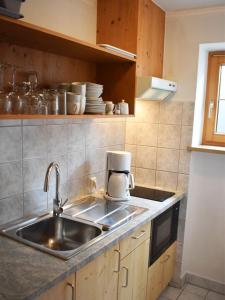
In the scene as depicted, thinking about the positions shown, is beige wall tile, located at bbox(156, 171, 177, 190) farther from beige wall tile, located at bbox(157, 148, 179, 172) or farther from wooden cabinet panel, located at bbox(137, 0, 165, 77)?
wooden cabinet panel, located at bbox(137, 0, 165, 77)

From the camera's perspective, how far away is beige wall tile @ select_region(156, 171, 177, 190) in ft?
8.48

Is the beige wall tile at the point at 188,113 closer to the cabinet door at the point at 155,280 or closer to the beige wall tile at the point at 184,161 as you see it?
the beige wall tile at the point at 184,161

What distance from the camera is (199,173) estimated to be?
2.59 m

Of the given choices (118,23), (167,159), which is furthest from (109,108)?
(167,159)

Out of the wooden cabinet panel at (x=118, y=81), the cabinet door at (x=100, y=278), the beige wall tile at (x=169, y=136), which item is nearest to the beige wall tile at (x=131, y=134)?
the beige wall tile at (x=169, y=136)

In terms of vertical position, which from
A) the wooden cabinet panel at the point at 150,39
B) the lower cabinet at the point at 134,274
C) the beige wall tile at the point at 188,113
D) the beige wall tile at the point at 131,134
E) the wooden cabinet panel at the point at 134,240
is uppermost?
the wooden cabinet panel at the point at 150,39

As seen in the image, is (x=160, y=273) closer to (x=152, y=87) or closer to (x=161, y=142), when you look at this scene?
(x=161, y=142)

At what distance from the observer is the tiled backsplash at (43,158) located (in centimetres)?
167

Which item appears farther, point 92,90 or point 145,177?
point 145,177

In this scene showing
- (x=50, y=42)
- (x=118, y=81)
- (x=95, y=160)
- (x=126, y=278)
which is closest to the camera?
(x=50, y=42)

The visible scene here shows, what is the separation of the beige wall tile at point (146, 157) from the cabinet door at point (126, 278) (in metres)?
0.99

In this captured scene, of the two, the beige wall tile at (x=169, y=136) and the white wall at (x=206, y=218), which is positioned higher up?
the beige wall tile at (x=169, y=136)

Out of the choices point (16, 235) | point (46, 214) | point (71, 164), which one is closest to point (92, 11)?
point (71, 164)

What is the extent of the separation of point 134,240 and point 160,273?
674 mm
